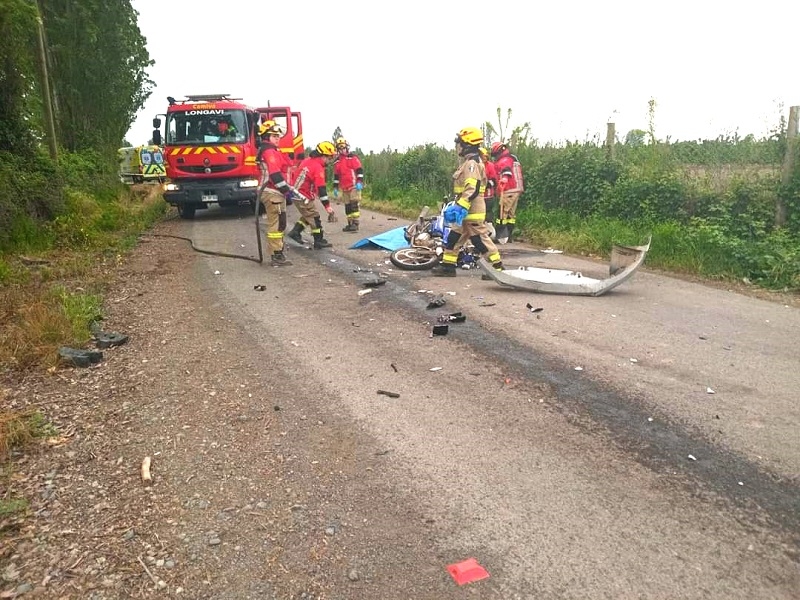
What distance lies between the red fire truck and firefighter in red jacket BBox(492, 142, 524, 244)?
22.6ft

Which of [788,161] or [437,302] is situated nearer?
[437,302]

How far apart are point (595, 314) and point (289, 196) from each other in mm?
5501

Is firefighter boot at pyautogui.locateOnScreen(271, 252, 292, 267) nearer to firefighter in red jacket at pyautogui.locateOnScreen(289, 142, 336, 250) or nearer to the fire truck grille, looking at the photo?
firefighter in red jacket at pyautogui.locateOnScreen(289, 142, 336, 250)

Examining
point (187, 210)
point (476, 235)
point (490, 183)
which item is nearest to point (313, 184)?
point (490, 183)

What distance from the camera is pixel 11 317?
591cm

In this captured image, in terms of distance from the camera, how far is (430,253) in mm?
9328

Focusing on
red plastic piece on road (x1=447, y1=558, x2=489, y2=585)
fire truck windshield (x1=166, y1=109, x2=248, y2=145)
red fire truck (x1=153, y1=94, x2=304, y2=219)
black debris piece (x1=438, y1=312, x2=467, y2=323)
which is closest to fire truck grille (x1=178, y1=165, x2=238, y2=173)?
red fire truck (x1=153, y1=94, x2=304, y2=219)

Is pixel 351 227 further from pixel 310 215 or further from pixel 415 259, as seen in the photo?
pixel 415 259

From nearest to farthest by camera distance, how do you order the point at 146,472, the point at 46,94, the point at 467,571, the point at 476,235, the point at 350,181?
the point at 467,571 → the point at 146,472 → the point at 476,235 → the point at 350,181 → the point at 46,94

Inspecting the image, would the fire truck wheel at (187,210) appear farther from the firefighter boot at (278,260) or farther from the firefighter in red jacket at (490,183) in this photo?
the firefighter in red jacket at (490,183)

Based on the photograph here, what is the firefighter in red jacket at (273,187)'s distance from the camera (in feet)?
30.3

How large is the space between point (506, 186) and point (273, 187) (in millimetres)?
4398

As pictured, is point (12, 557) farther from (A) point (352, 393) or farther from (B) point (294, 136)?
(B) point (294, 136)

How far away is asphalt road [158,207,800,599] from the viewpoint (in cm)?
257
